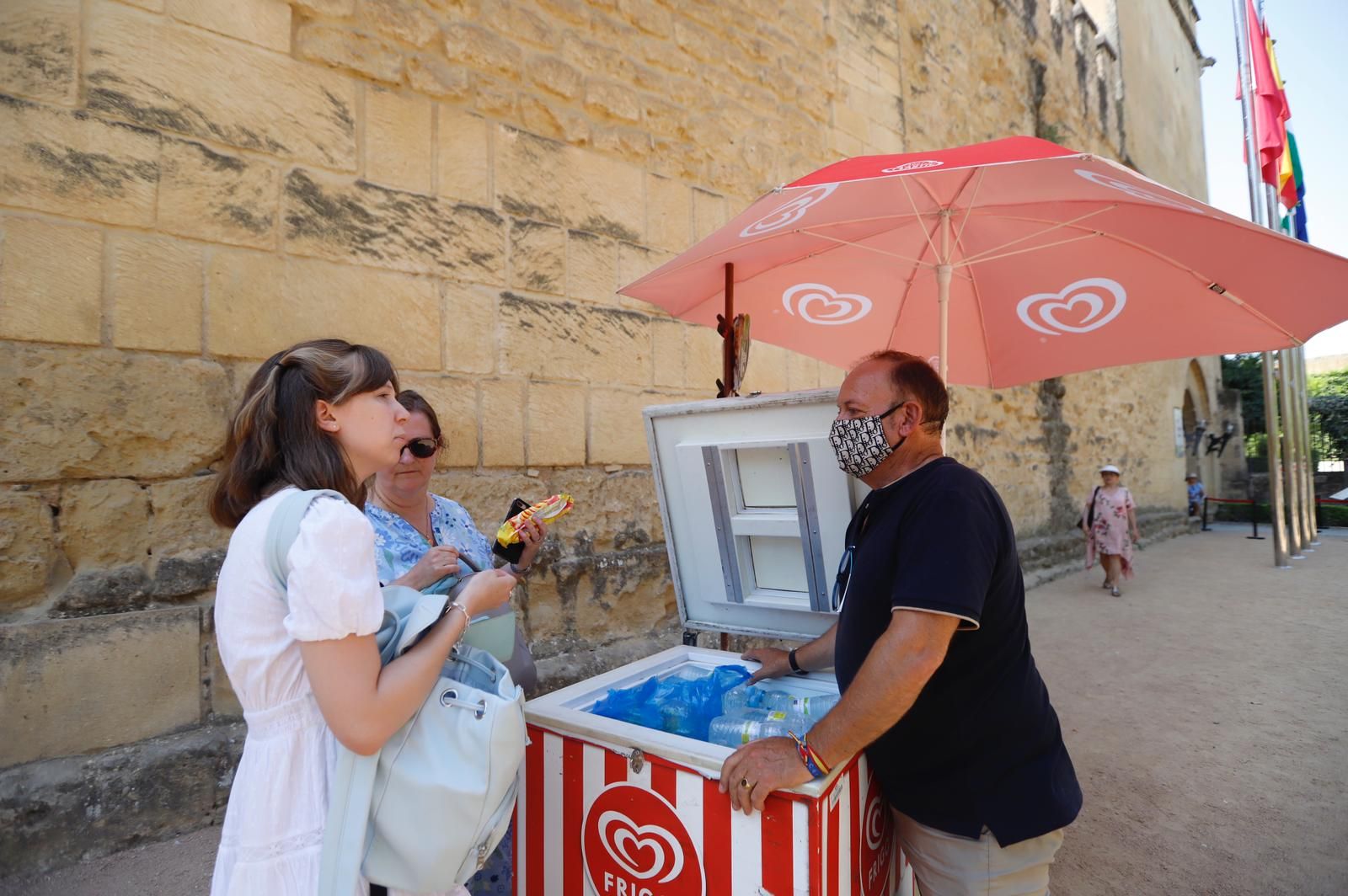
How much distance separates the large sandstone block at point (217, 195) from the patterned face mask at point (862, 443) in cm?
235

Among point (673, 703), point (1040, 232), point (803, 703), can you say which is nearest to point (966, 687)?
point (803, 703)

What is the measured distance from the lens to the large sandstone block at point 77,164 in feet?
7.54

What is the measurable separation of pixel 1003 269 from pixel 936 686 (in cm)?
175

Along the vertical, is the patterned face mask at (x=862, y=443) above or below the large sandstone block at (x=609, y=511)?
above

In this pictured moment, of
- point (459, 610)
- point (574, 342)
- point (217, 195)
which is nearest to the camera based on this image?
point (459, 610)

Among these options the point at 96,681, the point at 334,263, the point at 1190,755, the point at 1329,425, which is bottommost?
the point at 1190,755

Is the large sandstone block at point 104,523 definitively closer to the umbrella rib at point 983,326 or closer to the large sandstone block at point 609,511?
the large sandstone block at point 609,511

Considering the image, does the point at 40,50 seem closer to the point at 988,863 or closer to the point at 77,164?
the point at 77,164

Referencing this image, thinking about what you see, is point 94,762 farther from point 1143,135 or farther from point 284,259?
point 1143,135

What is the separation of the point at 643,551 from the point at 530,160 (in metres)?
2.18

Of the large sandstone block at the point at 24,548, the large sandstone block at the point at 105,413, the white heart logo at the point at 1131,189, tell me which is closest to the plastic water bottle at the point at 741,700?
the white heart logo at the point at 1131,189

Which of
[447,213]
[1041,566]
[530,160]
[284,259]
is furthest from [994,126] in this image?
[284,259]

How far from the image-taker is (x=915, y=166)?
1863 millimetres

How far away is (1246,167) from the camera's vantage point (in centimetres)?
1114
